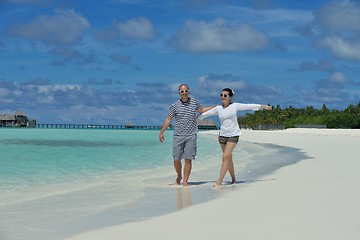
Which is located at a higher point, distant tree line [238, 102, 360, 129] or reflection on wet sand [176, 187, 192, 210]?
distant tree line [238, 102, 360, 129]

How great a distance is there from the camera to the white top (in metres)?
9.62

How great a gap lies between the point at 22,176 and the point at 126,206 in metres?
6.81

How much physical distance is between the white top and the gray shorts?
1.44 feet

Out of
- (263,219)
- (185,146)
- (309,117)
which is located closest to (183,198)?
(185,146)

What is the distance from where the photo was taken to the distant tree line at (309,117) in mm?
83562

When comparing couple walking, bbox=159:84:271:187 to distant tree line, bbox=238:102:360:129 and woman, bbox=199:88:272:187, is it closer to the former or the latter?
woman, bbox=199:88:272:187

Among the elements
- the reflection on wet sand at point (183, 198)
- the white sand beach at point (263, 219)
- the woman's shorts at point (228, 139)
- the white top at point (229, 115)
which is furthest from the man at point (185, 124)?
the white sand beach at point (263, 219)

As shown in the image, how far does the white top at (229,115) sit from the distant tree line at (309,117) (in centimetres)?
7526

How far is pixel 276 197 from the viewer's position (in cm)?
798

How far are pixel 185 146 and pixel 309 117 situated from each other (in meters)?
99.0

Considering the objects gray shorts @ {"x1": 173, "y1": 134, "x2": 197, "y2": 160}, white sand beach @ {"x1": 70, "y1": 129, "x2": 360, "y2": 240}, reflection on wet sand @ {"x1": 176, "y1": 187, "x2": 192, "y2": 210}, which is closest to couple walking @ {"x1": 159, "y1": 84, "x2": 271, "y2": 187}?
gray shorts @ {"x1": 173, "y1": 134, "x2": 197, "y2": 160}

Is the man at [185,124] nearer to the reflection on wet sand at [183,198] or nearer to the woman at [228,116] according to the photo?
the woman at [228,116]

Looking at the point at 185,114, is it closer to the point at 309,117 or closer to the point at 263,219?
the point at 263,219

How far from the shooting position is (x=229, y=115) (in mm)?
9609
